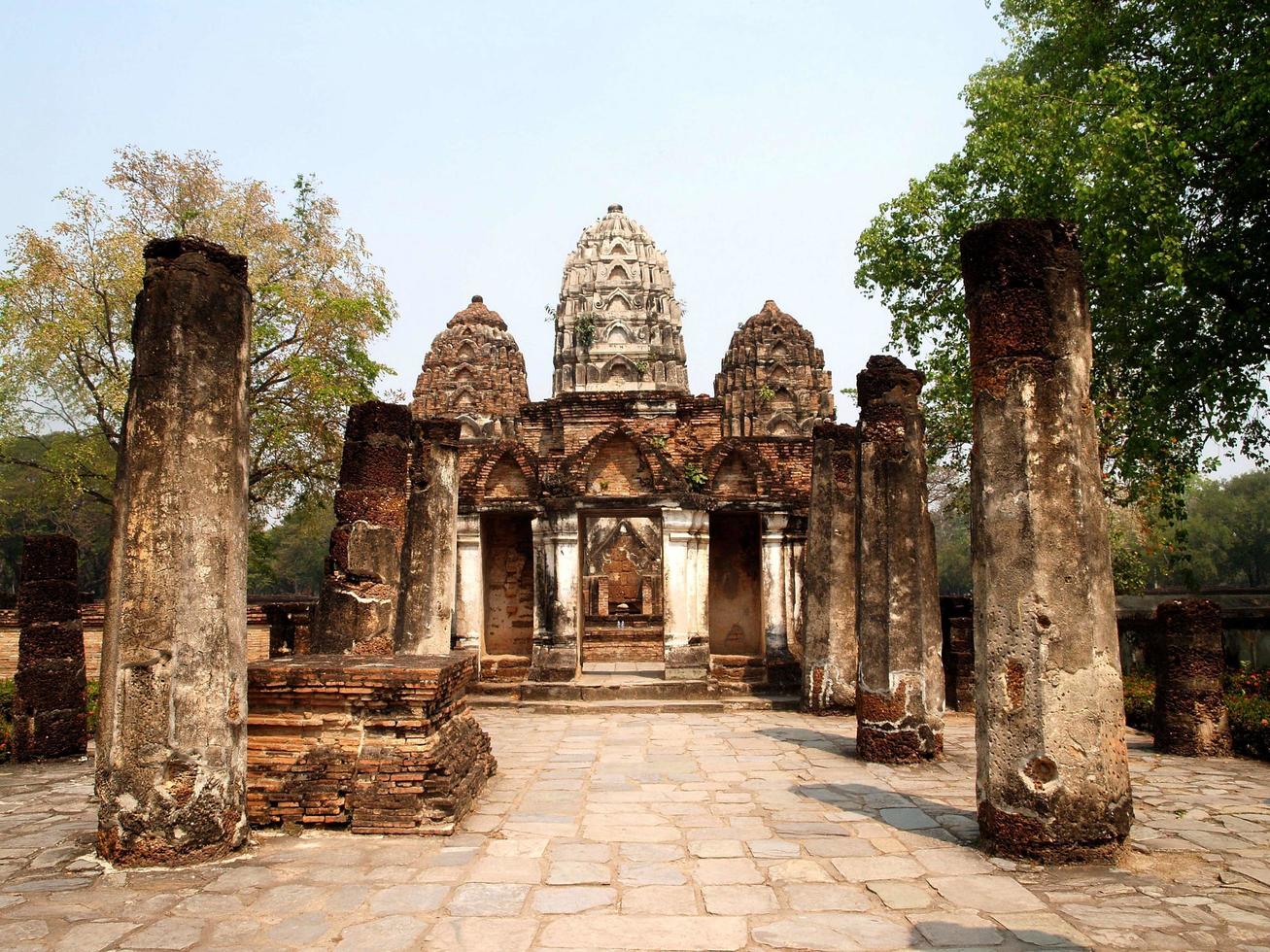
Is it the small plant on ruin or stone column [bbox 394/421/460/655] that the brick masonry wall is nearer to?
stone column [bbox 394/421/460/655]

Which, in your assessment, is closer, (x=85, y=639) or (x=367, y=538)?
(x=367, y=538)

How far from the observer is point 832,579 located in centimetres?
1225

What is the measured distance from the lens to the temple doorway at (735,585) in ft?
53.4

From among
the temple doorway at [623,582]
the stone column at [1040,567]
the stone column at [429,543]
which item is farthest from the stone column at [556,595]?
the stone column at [1040,567]

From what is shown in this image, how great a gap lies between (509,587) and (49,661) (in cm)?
782

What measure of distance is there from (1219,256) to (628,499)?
27.1ft

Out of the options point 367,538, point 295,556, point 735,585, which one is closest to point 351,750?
point 367,538

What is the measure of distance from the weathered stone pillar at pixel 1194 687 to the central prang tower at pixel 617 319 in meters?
21.0

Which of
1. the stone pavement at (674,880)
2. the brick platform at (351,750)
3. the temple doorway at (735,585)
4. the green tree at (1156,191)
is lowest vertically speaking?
the stone pavement at (674,880)

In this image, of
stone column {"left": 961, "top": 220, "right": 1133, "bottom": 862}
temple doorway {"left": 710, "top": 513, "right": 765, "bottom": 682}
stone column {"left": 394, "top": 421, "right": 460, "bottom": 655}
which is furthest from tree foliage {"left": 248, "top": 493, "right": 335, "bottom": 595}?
stone column {"left": 961, "top": 220, "right": 1133, "bottom": 862}

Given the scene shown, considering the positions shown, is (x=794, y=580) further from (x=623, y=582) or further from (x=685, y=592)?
(x=623, y=582)

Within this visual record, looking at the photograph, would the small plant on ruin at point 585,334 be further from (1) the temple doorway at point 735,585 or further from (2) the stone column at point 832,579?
(2) the stone column at point 832,579

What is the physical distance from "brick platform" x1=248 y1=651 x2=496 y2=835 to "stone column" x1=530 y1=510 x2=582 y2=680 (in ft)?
24.7

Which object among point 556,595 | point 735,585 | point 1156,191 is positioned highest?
point 1156,191
